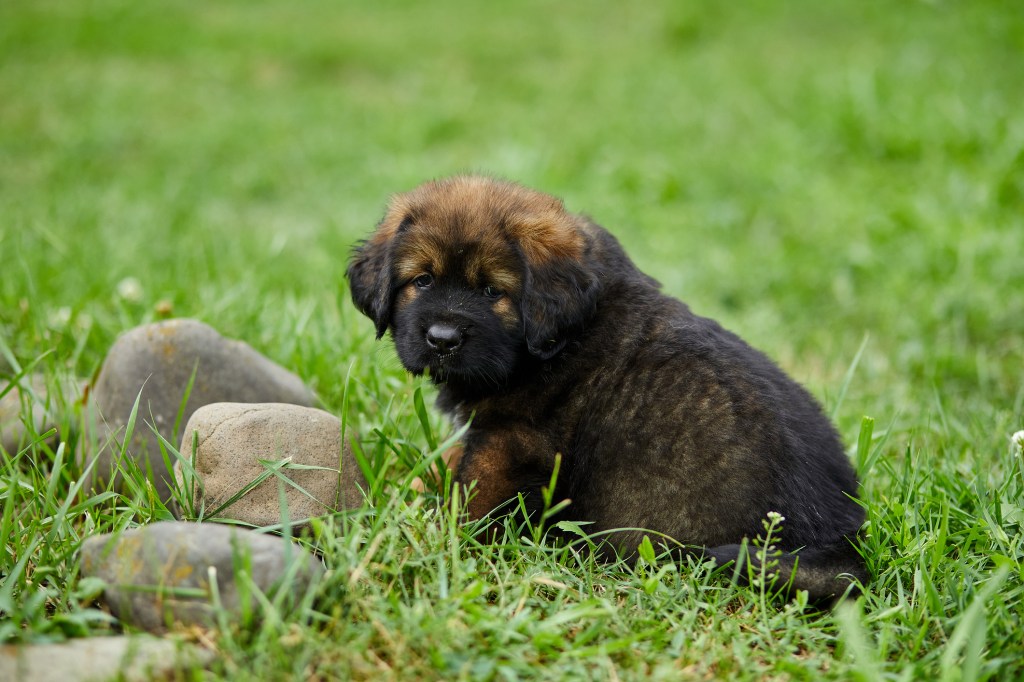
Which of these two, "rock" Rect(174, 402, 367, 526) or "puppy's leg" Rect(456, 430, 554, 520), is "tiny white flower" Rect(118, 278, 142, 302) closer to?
"rock" Rect(174, 402, 367, 526)

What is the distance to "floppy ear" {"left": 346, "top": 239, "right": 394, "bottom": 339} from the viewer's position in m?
3.06

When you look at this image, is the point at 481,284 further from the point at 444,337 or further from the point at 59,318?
the point at 59,318

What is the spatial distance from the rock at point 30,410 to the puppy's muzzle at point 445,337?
1468 mm

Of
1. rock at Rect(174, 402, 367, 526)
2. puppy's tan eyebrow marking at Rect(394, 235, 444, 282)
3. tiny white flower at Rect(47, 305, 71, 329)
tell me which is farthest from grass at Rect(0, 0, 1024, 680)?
puppy's tan eyebrow marking at Rect(394, 235, 444, 282)

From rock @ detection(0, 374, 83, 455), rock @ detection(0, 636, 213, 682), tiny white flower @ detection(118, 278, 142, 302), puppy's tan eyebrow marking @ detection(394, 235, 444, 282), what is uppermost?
puppy's tan eyebrow marking @ detection(394, 235, 444, 282)

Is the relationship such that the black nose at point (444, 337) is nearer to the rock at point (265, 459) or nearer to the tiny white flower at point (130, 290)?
the rock at point (265, 459)

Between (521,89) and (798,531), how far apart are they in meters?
8.61

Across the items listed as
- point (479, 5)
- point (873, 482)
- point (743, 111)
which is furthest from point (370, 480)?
point (479, 5)

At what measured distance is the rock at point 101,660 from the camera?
82.0 inches

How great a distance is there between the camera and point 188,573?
7.54 feet

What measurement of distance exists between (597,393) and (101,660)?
1.55 m

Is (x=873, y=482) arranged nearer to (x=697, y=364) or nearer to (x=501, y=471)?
(x=697, y=364)

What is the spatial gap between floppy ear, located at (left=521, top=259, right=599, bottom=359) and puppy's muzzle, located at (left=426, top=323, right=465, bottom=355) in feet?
0.70

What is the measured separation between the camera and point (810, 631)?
2.52m
